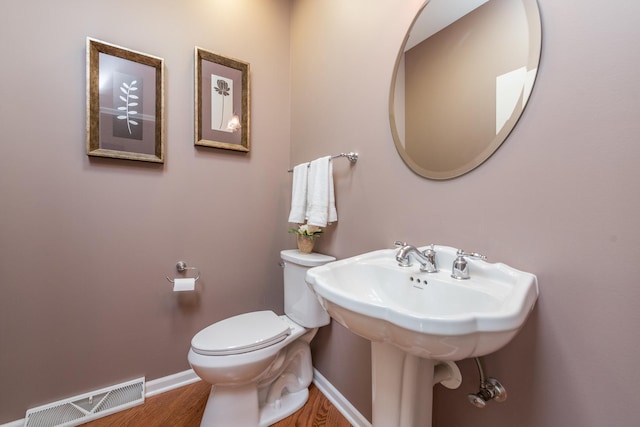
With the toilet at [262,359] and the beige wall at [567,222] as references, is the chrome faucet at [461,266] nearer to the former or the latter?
the beige wall at [567,222]

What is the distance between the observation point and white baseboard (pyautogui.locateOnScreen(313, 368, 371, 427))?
3.94ft

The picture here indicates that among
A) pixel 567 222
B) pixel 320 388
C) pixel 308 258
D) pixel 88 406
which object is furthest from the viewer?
pixel 320 388

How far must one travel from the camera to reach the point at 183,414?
4.16 ft

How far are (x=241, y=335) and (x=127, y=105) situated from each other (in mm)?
1297

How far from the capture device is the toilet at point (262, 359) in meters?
1.08

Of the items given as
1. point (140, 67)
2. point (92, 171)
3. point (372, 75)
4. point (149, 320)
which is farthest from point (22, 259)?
point (372, 75)

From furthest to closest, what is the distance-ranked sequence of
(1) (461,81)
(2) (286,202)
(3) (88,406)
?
(2) (286,202) → (3) (88,406) → (1) (461,81)

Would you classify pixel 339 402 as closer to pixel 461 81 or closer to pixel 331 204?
pixel 331 204

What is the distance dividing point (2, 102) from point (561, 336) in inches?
85.9

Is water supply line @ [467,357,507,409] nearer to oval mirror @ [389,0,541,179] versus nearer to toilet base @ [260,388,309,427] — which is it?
oval mirror @ [389,0,541,179]

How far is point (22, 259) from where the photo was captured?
113cm

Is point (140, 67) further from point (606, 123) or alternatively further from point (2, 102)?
point (606, 123)

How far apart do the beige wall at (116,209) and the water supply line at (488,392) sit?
130 cm

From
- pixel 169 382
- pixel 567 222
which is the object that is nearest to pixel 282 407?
pixel 169 382
